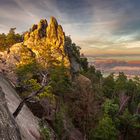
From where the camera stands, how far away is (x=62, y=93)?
5538 cm

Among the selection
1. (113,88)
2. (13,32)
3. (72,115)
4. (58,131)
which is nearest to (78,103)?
(72,115)

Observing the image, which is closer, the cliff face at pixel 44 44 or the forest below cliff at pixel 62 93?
the forest below cliff at pixel 62 93

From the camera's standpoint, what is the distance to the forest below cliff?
39219 millimetres

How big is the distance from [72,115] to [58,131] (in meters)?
14.9

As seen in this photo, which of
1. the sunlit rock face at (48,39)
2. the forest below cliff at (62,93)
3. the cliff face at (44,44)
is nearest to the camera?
the forest below cliff at (62,93)

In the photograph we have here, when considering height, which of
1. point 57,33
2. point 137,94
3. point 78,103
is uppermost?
point 57,33

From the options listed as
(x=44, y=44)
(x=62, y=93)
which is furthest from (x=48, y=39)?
(x=62, y=93)

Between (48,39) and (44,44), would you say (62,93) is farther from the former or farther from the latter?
(48,39)

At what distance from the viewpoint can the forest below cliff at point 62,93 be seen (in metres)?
39.2

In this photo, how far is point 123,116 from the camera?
195ft

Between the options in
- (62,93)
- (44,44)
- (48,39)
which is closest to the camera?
(62,93)

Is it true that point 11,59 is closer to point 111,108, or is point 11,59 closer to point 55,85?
point 55,85

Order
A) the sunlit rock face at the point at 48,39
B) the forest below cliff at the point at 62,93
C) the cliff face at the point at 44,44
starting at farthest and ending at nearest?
the sunlit rock face at the point at 48,39 < the cliff face at the point at 44,44 < the forest below cliff at the point at 62,93

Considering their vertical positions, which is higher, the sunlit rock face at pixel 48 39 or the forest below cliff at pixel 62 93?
the sunlit rock face at pixel 48 39
